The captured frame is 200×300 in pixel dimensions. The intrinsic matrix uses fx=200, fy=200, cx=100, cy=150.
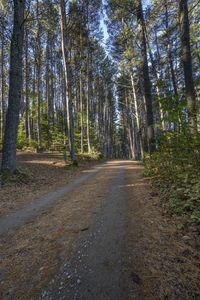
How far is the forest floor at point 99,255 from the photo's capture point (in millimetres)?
1966

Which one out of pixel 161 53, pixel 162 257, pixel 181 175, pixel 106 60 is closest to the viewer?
pixel 162 257

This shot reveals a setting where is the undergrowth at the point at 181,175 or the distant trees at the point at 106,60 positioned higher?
the distant trees at the point at 106,60

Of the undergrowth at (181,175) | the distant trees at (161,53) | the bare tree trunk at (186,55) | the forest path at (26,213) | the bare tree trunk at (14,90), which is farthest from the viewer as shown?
the bare tree trunk at (14,90)

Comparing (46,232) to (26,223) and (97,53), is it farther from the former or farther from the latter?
(97,53)

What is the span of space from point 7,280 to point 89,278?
3.11 ft

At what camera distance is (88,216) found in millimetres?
4074

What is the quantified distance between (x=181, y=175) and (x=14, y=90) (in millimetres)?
7547

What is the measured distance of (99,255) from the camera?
2545 mm

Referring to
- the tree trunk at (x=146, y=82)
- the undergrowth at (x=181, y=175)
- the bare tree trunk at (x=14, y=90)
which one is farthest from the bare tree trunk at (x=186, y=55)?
the bare tree trunk at (x=14, y=90)

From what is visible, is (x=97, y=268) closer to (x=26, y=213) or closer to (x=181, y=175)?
(x=26, y=213)

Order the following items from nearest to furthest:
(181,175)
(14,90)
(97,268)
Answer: (97,268)
(181,175)
(14,90)

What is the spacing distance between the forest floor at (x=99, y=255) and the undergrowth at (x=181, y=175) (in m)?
0.34

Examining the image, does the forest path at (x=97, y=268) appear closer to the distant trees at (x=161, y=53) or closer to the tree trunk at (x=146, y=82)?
the distant trees at (x=161, y=53)

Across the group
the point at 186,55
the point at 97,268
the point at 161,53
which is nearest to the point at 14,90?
the point at 186,55
